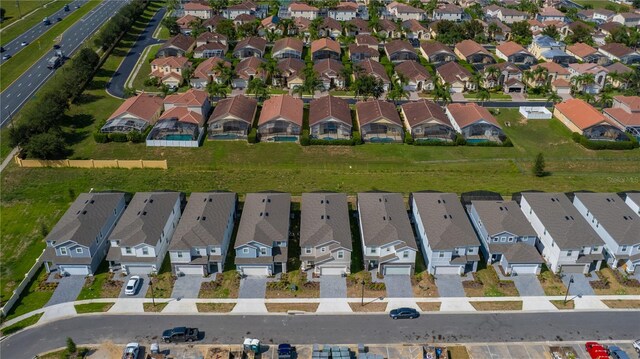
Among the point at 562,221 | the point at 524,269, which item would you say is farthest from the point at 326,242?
the point at 562,221

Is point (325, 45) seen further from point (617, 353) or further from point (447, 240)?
point (617, 353)

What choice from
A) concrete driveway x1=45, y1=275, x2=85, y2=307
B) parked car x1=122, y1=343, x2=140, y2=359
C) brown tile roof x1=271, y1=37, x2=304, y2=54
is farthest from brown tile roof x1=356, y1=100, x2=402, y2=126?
parked car x1=122, y1=343, x2=140, y2=359

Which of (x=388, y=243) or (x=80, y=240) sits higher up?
(x=80, y=240)

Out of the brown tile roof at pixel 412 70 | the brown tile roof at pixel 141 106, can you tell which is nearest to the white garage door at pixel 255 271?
the brown tile roof at pixel 141 106

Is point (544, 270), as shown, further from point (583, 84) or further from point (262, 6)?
point (262, 6)

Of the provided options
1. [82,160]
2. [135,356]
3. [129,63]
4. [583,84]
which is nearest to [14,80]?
[129,63]

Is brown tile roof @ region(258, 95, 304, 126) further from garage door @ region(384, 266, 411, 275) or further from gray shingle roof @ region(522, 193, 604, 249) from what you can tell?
gray shingle roof @ region(522, 193, 604, 249)
